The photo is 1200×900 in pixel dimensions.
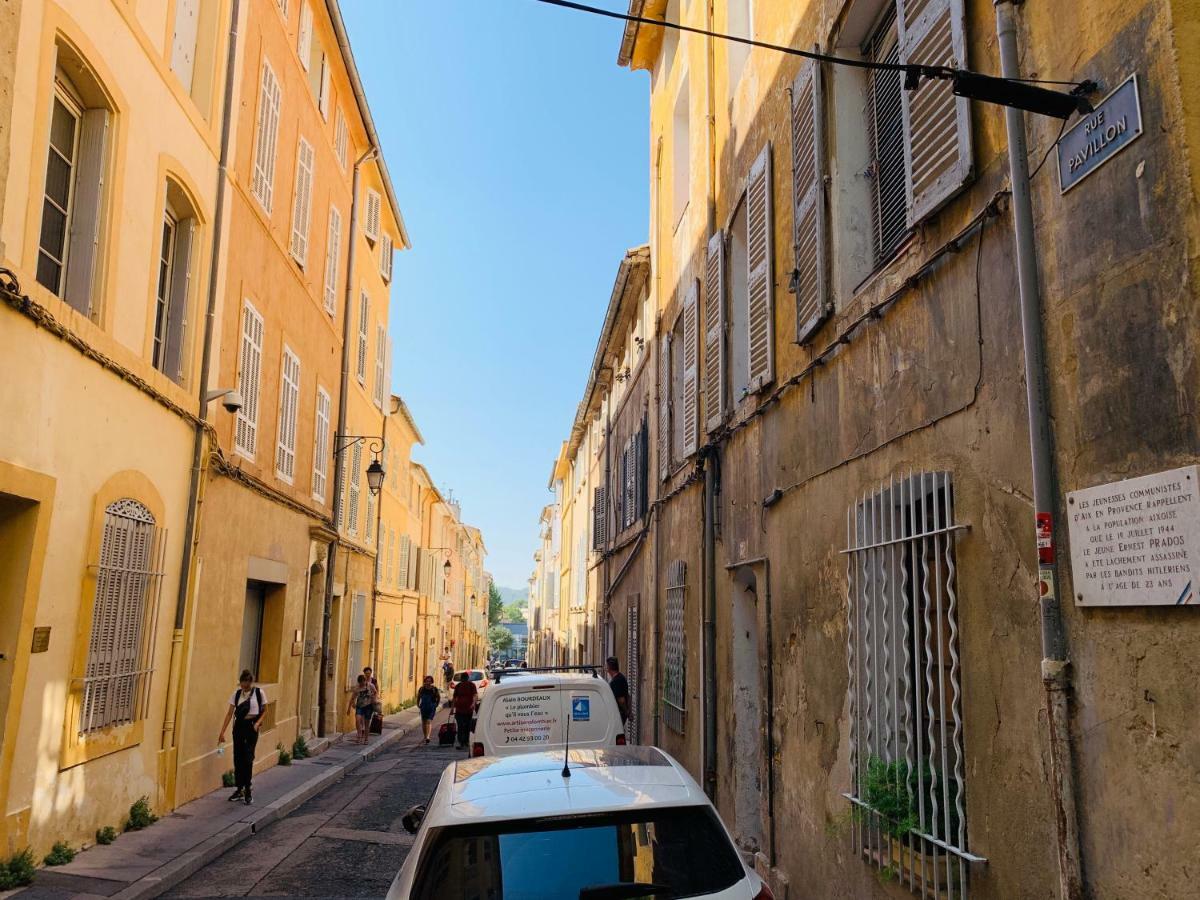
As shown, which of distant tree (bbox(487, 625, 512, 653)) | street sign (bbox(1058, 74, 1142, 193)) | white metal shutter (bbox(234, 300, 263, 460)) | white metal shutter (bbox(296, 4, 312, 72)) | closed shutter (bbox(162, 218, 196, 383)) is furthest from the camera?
distant tree (bbox(487, 625, 512, 653))

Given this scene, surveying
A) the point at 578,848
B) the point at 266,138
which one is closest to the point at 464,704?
the point at 266,138

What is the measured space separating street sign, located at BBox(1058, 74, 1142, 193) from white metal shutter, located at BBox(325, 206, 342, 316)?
16.1 meters

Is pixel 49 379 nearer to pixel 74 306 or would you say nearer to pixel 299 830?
pixel 74 306

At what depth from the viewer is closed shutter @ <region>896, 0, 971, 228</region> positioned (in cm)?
473

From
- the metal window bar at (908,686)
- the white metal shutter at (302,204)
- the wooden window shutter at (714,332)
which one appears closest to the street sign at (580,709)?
the wooden window shutter at (714,332)

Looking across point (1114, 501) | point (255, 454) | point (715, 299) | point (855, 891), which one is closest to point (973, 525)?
point (1114, 501)

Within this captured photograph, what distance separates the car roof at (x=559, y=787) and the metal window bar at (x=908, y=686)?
137cm

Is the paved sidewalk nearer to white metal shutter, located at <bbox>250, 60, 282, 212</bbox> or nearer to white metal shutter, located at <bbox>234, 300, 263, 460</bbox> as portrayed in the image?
white metal shutter, located at <bbox>234, 300, 263, 460</bbox>

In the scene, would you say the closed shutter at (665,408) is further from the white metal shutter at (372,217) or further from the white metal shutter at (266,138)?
the white metal shutter at (372,217)

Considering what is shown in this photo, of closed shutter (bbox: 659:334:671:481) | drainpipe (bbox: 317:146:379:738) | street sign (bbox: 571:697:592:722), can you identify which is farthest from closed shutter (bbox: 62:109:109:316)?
drainpipe (bbox: 317:146:379:738)

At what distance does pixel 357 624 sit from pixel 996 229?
20254 mm

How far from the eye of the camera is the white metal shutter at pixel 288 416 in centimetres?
1502

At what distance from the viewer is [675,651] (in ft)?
39.6

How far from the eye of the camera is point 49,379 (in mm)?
7586
